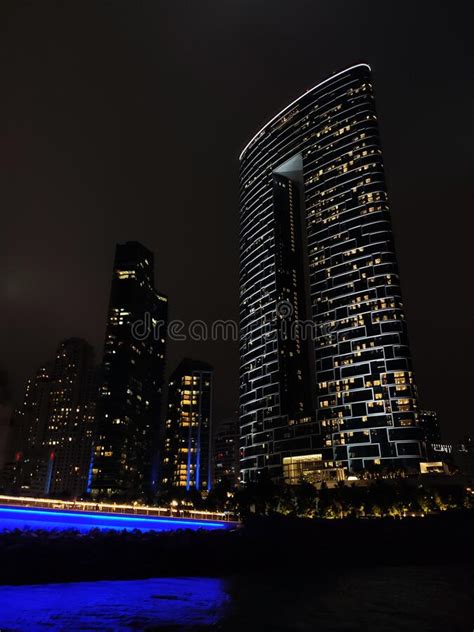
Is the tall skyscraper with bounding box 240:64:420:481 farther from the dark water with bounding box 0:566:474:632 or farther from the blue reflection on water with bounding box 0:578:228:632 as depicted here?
the blue reflection on water with bounding box 0:578:228:632

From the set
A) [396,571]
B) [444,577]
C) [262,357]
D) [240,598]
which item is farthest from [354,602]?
[262,357]

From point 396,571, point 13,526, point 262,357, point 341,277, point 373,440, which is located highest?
point 341,277

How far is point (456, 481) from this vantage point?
123062 millimetres

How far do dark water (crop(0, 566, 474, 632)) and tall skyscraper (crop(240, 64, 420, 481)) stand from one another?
293ft

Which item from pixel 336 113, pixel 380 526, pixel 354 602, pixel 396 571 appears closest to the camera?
pixel 354 602

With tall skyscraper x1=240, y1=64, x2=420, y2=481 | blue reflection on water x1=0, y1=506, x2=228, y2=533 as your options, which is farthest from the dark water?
tall skyscraper x1=240, y1=64, x2=420, y2=481

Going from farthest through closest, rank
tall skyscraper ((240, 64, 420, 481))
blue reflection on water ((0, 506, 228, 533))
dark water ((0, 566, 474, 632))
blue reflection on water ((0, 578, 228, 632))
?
1. tall skyscraper ((240, 64, 420, 481))
2. blue reflection on water ((0, 506, 228, 533))
3. dark water ((0, 566, 474, 632))
4. blue reflection on water ((0, 578, 228, 632))

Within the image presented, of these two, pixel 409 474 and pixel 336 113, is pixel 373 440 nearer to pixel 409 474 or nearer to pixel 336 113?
pixel 409 474

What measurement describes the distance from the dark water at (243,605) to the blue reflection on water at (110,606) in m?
0.06

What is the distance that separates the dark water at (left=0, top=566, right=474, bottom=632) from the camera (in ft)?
94.3

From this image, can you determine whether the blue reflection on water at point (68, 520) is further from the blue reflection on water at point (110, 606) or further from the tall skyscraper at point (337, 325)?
the tall skyscraper at point (337, 325)

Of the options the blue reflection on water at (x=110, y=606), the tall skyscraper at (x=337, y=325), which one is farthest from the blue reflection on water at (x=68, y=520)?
the tall skyscraper at (x=337, y=325)

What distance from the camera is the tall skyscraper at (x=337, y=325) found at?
138125 millimetres

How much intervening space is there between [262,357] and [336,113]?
101m
